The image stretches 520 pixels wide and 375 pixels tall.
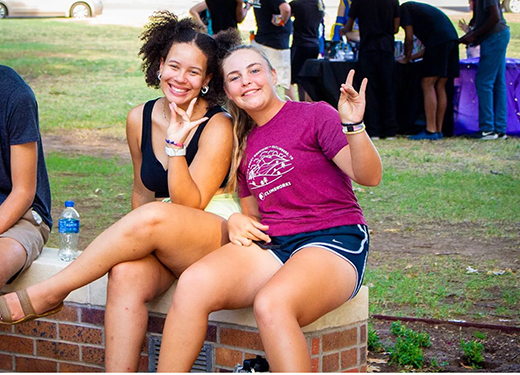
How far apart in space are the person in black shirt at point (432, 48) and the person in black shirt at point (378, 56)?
200 mm

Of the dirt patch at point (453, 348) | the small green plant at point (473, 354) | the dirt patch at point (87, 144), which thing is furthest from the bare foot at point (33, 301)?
the dirt patch at point (87, 144)

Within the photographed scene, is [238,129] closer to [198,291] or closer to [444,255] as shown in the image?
[198,291]

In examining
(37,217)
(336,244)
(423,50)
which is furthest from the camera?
(423,50)

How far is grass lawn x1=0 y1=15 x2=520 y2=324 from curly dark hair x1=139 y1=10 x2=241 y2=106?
1614 mm

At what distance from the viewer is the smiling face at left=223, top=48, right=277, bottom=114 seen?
3.19 meters

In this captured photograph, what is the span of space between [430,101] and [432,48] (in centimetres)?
62

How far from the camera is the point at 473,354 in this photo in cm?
363

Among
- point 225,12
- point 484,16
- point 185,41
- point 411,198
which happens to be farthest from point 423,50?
point 185,41

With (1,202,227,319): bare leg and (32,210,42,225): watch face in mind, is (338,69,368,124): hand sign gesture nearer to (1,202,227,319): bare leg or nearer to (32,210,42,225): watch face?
(1,202,227,319): bare leg

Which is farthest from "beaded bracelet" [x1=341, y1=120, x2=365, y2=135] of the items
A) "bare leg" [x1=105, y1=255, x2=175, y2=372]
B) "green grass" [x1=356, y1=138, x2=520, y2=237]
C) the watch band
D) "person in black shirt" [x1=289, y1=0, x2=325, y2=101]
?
"person in black shirt" [x1=289, y1=0, x2=325, y2=101]

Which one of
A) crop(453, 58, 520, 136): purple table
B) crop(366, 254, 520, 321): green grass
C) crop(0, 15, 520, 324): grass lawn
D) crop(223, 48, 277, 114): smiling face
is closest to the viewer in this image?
crop(223, 48, 277, 114): smiling face

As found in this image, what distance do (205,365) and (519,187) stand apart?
4871 millimetres

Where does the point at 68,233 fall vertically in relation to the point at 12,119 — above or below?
below

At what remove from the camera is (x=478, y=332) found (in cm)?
397
